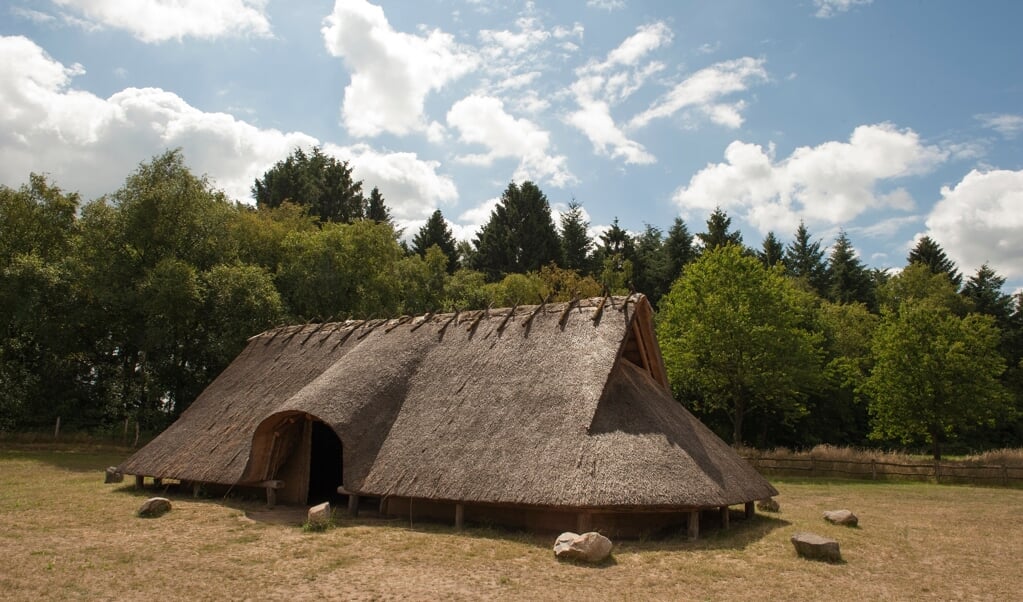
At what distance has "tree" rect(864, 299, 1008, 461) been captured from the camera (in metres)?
29.9

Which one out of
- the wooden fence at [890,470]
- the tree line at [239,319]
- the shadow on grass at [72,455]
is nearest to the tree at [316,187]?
the tree line at [239,319]

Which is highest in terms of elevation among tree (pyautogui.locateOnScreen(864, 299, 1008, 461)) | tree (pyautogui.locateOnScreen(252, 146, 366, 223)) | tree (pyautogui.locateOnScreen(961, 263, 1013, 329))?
tree (pyautogui.locateOnScreen(252, 146, 366, 223))

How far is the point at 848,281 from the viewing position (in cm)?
5712

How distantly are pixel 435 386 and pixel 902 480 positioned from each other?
20.7 metres

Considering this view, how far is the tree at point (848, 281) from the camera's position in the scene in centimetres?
5606

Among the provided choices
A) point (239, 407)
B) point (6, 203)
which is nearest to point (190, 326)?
point (6, 203)

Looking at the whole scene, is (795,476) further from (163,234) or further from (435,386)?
(163,234)

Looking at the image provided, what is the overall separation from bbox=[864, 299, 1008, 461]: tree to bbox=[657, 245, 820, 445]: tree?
3339mm

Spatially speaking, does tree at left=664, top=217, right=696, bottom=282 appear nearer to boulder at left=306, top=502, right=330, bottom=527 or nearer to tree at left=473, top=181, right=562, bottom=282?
tree at left=473, top=181, right=562, bottom=282

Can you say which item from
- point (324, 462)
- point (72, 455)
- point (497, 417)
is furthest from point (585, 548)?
point (72, 455)

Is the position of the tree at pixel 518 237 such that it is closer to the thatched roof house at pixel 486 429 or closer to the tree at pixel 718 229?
the tree at pixel 718 229

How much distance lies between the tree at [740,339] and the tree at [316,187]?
33.8 metres

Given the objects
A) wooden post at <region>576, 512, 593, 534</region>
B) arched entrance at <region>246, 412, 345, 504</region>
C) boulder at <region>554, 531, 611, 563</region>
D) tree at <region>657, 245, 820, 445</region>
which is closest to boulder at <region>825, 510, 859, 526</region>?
wooden post at <region>576, 512, 593, 534</region>

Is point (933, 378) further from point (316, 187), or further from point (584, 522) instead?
point (316, 187)
